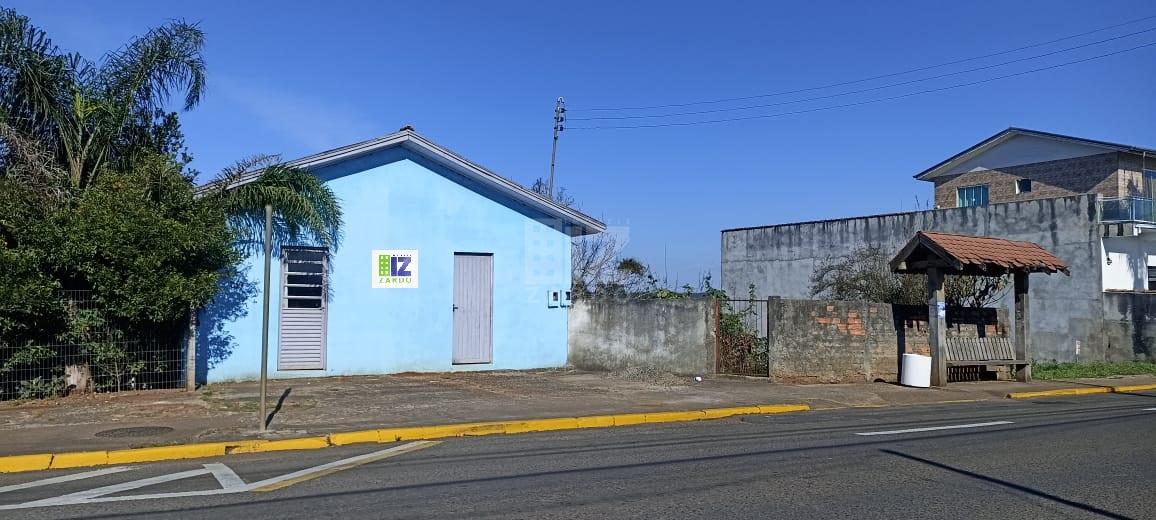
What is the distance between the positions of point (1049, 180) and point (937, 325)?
20.5 metres

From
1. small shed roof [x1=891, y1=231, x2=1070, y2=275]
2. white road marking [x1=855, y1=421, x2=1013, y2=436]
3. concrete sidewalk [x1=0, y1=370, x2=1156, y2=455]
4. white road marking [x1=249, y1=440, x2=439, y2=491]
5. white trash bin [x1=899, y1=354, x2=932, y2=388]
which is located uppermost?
small shed roof [x1=891, y1=231, x2=1070, y2=275]

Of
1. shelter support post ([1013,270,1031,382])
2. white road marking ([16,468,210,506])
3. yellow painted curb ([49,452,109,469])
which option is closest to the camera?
white road marking ([16,468,210,506])

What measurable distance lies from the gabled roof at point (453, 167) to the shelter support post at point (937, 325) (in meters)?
6.50

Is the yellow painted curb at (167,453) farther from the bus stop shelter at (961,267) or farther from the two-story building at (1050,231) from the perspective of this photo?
the two-story building at (1050,231)

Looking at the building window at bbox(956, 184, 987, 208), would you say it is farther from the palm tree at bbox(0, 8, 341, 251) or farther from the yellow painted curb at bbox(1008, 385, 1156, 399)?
the palm tree at bbox(0, 8, 341, 251)

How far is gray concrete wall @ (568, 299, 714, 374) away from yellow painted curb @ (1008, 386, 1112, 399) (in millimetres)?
5593

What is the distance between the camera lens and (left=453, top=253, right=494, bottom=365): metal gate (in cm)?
1692

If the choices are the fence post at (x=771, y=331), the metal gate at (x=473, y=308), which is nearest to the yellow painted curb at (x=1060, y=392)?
the fence post at (x=771, y=331)

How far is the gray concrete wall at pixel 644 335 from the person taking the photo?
1672cm

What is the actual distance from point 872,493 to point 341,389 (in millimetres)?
9292

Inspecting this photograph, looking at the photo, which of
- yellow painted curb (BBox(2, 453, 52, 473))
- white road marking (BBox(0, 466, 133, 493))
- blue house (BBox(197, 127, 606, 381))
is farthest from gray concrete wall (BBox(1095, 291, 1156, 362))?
yellow painted curb (BBox(2, 453, 52, 473))

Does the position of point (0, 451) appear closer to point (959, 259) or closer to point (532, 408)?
point (532, 408)

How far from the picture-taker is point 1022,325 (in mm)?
17766

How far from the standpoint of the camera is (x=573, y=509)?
6359 millimetres
